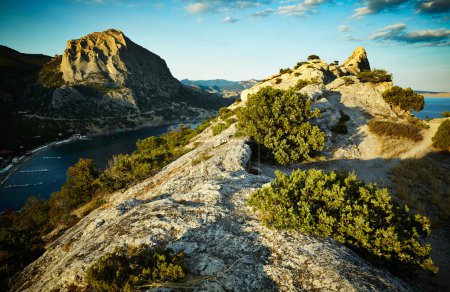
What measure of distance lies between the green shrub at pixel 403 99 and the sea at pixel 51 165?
104903 millimetres

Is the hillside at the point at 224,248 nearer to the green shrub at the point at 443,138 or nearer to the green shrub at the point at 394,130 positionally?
the green shrub at the point at 394,130

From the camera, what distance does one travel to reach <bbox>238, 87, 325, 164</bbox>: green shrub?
25.6 m

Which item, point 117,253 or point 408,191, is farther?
point 408,191

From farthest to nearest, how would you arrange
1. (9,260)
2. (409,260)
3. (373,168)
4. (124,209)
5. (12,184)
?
(12,184) → (373,168) → (9,260) → (124,209) → (409,260)

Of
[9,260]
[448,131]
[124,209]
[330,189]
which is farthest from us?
[448,131]

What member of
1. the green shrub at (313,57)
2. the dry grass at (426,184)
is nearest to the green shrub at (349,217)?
the dry grass at (426,184)

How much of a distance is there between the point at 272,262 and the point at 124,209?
9.83 metres

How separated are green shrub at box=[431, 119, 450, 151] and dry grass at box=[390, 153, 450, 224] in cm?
133

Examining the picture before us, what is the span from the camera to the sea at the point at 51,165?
9618 centimetres

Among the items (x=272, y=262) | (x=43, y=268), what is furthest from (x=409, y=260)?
(x=43, y=268)

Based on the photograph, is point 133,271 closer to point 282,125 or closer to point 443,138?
point 282,125

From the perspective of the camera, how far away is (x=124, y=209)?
47.3 feet

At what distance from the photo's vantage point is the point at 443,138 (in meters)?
31.4

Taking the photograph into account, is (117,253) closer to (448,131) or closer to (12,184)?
(448,131)
